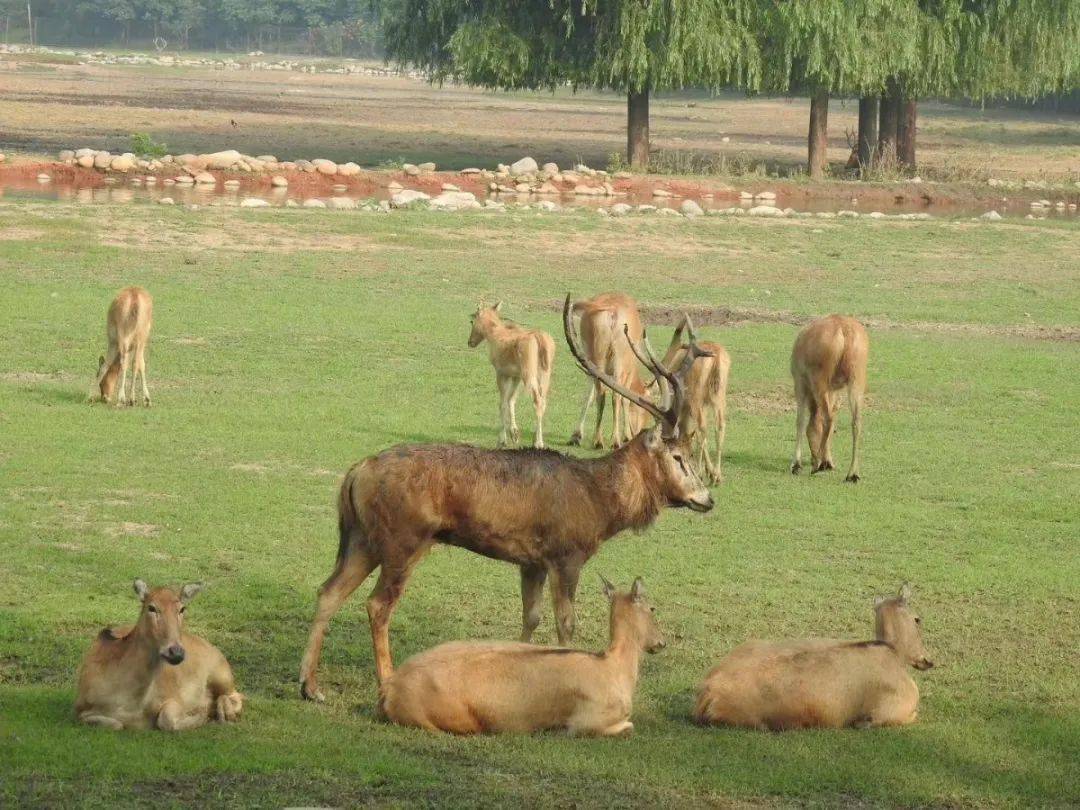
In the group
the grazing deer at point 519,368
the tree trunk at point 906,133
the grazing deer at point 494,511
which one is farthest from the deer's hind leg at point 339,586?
the tree trunk at point 906,133

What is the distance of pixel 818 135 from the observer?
1655 inches

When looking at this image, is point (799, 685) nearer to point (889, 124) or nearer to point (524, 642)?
point (524, 642)

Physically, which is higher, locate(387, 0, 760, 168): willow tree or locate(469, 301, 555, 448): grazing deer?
locate(387, 0, 760, 168): willow tree

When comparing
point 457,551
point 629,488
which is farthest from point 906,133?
point 629,488

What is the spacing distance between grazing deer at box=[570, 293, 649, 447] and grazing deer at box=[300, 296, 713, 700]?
5768 mm

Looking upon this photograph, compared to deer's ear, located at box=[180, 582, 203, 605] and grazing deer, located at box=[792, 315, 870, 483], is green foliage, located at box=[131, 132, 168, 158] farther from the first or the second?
deer's ear, located at box=[180, 582, 203, 605]

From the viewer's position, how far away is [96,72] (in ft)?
315

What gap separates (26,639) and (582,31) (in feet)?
108

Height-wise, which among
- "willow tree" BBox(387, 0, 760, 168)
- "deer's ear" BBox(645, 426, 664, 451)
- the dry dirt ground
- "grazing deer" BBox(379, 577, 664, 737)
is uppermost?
"willow tree" BBox(387, 0, 760, 168)

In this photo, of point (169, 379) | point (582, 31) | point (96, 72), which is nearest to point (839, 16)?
point (582, 31)

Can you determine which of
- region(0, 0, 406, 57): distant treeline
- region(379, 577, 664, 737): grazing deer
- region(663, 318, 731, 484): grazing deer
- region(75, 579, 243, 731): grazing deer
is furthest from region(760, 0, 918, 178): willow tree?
region(0, 0, 406, 57): distant treeline

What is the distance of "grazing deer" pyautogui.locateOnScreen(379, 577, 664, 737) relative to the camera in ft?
25.9

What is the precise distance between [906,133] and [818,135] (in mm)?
3393

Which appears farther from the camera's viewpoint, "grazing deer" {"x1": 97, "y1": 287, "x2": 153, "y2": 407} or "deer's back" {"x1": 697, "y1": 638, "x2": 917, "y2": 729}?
"grazing deer" {"x1": 97, "y1": 287, "x2": 153, "y2": 407}
